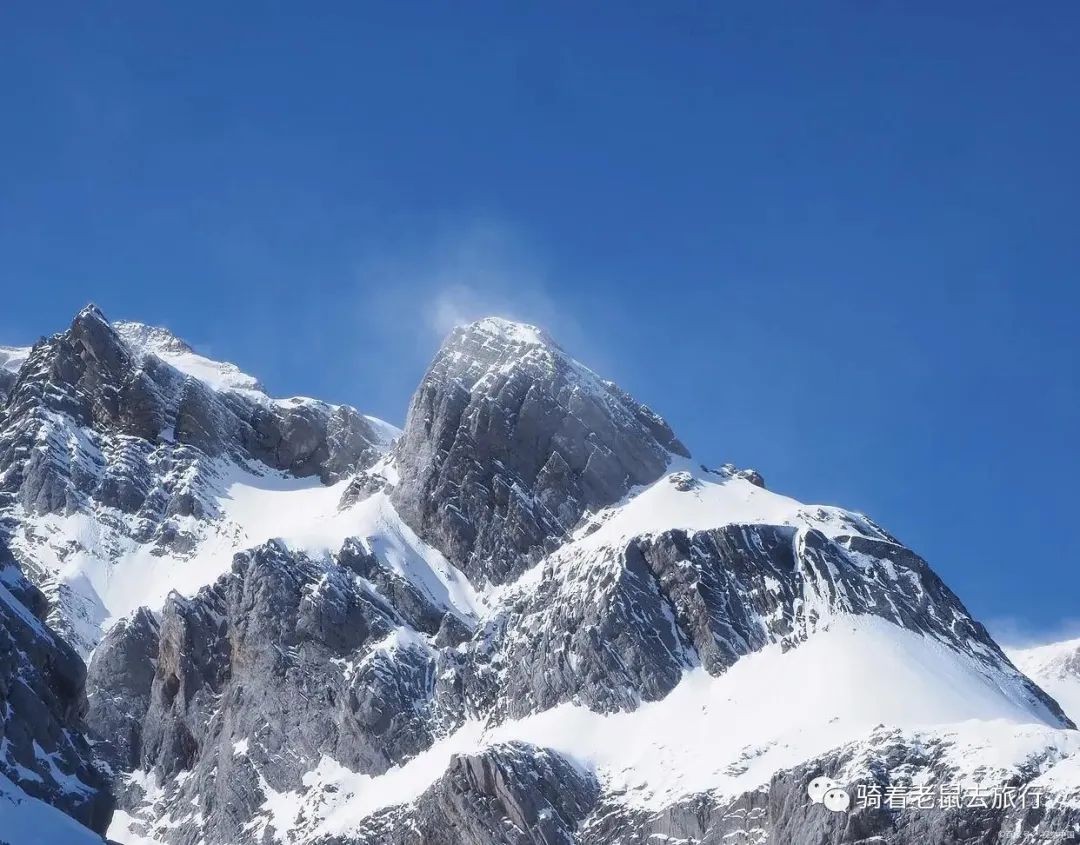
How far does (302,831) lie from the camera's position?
139250 mm

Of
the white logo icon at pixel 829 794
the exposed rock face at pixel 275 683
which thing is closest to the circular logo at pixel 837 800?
the white logo icon at pixel 829 794

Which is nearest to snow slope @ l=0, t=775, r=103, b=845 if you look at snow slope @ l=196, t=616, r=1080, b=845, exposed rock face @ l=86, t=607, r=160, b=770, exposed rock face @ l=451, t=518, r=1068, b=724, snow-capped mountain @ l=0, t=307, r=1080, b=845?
snow-capped mountain @ l=0, t=307, r=1080, b=845

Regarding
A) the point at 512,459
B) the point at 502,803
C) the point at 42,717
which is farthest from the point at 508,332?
the point at 42,717

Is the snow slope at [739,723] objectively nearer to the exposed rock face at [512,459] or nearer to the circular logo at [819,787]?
the circular logo at [819,787]

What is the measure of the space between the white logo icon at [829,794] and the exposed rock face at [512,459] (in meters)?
61.1

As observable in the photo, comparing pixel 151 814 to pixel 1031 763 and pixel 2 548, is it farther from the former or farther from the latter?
pixel 1031 763

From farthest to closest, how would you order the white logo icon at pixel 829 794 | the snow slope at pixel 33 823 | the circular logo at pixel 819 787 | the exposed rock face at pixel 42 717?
the circular logo at pixel 819 787, the white logo icon at pixel 829 794, the exposed rock face at pixel 42 717, the snow slope at pixel 33 823

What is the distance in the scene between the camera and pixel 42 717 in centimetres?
8650

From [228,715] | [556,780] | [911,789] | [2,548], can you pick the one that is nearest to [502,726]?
[556,780]

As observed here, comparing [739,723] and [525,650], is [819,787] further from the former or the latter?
[525,650]

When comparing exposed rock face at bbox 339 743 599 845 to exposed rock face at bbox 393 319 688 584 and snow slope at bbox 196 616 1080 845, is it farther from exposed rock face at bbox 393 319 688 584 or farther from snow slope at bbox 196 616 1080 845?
exposed rock face at bbox 393 319 688 584

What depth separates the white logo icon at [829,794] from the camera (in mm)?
107875

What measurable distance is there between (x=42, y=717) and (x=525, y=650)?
2789 inches

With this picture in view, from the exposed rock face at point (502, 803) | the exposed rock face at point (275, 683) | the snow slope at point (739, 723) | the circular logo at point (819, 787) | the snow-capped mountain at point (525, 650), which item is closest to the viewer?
the circular logo at point (819, 787)
